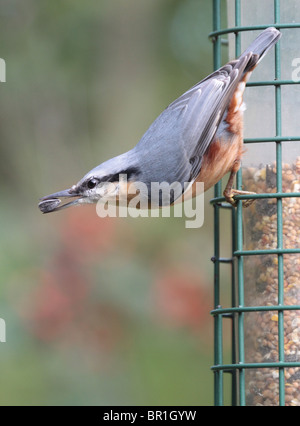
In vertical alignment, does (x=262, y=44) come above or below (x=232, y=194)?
above

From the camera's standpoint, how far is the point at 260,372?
4.17 metres

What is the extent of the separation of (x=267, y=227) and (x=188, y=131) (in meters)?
0.58

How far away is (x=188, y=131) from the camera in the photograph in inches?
167

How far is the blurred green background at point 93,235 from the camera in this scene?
554 cm

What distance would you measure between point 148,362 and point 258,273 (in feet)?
5.28

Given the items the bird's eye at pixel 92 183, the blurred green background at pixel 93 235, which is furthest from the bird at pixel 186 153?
the blurred green background at pixel 93 235

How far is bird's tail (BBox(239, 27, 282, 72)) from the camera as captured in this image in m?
Answer: 4.10

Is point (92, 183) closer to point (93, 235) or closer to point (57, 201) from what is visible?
point (57, 201)

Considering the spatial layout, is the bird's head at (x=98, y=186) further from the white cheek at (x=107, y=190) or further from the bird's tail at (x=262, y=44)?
the bird's tail at (x=262, y=44)

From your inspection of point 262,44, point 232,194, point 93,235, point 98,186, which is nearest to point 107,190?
point 98,186

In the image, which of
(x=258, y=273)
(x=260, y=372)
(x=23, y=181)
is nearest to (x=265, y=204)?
(x=258, y=273)
